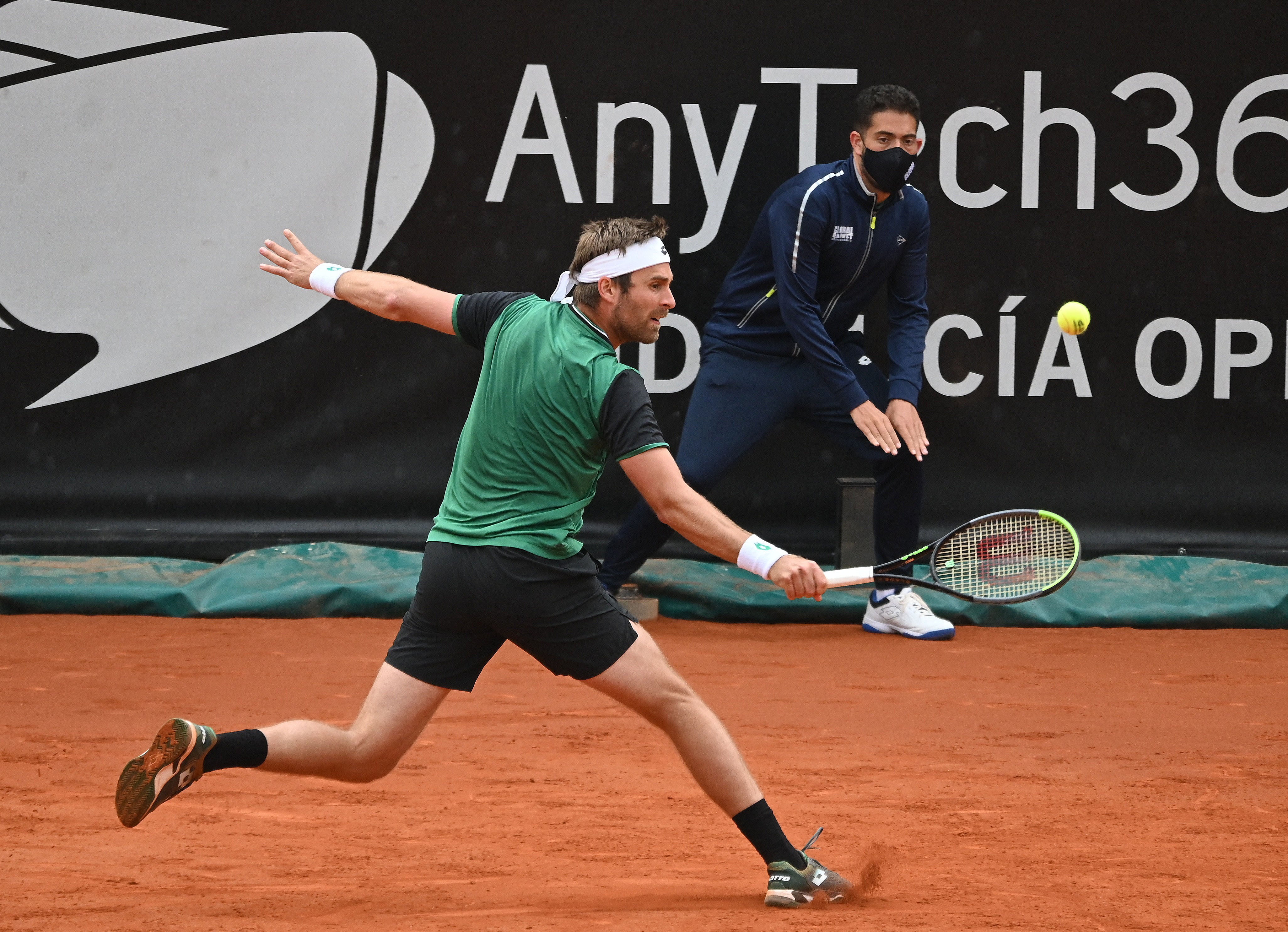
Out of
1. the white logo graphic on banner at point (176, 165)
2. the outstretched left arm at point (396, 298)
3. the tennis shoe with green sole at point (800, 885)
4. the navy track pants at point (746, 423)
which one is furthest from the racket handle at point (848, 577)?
the white logo graphic on banner at point (176, 165)

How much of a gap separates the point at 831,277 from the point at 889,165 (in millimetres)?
476

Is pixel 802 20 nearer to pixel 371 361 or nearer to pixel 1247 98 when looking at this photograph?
pixel 1247 98

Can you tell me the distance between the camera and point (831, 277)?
18.5 ft

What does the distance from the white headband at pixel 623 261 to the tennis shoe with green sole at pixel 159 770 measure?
1.16 metres

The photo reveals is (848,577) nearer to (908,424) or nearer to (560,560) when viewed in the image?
(560,560)

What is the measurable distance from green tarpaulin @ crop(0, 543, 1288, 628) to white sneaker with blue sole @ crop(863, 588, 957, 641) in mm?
185

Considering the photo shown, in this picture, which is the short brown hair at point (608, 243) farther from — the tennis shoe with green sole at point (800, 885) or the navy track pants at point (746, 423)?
the navy track pants at point (746, 423)

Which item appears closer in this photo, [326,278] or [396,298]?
[396,298]

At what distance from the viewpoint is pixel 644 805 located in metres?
3.78

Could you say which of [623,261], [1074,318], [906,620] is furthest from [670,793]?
[1074,318]

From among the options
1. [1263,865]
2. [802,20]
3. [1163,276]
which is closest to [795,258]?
[802,20]

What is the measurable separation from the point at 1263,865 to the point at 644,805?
144cm

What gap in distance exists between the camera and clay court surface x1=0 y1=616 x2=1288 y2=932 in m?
2.99

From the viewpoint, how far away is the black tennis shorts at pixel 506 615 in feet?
9.63
